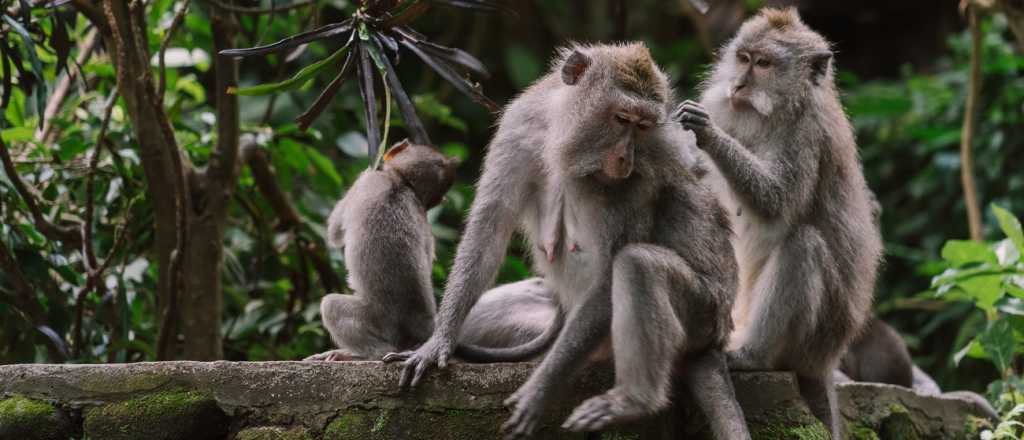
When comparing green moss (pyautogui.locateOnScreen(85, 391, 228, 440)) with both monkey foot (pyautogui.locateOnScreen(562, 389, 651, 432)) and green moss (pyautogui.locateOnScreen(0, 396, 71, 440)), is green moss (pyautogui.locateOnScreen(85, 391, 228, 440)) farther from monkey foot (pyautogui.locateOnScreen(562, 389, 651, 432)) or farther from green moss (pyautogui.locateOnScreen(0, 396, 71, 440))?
monkey foot (pyautogui.locateOnScreen(562, 389, 651, 432))

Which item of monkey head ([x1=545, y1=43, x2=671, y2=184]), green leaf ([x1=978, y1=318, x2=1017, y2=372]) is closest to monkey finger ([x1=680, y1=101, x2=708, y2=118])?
monkey head ([x1=545, y1=43, x2=671, y2=184])

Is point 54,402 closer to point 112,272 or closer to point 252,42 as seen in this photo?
point 112,272

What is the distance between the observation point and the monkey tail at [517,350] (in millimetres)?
5145

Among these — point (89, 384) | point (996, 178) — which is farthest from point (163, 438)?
point (996, 178)

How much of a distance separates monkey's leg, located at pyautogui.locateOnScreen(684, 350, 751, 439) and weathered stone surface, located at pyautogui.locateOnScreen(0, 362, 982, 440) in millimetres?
218

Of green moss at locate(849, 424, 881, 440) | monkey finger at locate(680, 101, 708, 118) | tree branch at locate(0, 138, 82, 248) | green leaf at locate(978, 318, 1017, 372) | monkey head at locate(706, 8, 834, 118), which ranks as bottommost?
green moss at locate(849, 424, 881, 440)

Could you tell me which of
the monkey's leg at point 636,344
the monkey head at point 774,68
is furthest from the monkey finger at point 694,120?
the monkey's leg at point 636,344

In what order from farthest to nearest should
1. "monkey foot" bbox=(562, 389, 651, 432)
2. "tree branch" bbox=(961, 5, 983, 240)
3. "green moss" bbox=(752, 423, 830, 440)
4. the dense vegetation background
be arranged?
"tree branch" bbox=(961, 5, 983, 240) < the dense vegetation background < "green moss" bbox=(752, 423, 830, 440) < "monkey foot" bbox=(562, 389, 651, 432)

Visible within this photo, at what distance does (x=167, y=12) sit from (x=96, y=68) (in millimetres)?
849

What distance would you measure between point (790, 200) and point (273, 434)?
8.98 ft

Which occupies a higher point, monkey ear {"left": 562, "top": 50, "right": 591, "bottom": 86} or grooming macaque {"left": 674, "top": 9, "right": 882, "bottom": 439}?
monkey ear {"left": 562, "top": 50, "right": 591, "bottom": 86}

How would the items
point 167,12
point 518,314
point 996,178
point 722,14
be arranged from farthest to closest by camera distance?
point 722,14, point 996,178, point 167,12, point 518,314

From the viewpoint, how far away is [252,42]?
805 centimetres

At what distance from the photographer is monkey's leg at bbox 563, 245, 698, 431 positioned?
14.6 ft
